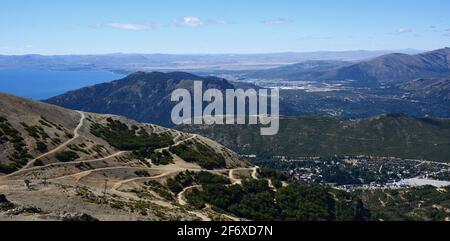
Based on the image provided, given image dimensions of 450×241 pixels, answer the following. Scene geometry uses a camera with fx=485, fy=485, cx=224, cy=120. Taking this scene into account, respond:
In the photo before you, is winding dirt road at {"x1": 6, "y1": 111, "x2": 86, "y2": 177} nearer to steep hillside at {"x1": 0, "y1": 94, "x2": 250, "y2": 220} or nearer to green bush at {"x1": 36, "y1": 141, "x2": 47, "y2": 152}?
steep hillside at {"x1": 0, "y1": 94, "x2": 250, "y2": 220}

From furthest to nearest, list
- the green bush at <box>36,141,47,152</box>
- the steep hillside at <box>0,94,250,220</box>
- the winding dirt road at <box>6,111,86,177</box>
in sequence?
1. the green bush at <box>36,141,47,152</box>
2. the winding dirt road at <box>6,111,86,177</box>
3. the steep hillside at <box>0,94,250,220</box>

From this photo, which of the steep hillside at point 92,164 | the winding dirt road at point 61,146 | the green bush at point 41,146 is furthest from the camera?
the green bush at point 41,146

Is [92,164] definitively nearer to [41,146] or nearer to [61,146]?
[61,146]

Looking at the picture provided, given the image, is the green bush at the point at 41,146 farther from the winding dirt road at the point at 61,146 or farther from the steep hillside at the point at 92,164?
the winding dirt road at the point at 61,146

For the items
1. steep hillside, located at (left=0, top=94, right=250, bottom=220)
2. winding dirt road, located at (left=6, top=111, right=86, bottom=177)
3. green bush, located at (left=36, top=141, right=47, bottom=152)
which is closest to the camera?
steep hillside, located at (left=0, top=94, right=250, bottom=220)

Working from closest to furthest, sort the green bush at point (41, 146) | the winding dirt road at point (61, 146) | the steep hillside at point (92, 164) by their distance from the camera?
the steep hillside at point (92, 164) < the winding dirt road at point (61, 146) < the green bush at point (41, 146)

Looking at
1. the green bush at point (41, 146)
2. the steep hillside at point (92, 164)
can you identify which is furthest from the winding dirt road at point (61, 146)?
the green bush at point (41, 146)

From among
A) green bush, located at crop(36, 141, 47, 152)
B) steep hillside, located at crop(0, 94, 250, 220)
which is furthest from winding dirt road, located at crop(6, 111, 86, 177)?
green bush, located at crop(36, 141, 47, 152)

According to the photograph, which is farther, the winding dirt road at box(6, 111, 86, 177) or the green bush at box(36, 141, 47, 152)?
the green bush at box(36, 141, 47, 152)

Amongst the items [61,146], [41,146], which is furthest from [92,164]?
[41,146]
